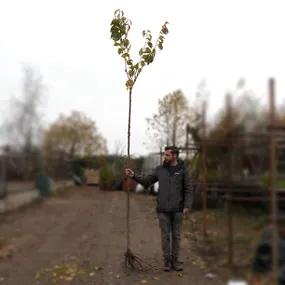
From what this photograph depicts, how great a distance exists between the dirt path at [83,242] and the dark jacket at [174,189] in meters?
0.69

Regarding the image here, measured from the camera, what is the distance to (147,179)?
750cm

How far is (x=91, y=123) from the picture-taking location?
10.5m

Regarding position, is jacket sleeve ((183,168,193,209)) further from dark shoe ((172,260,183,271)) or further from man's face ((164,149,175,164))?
dark shoe ((172,260,183,271))

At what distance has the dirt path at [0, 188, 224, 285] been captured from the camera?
24.7ft

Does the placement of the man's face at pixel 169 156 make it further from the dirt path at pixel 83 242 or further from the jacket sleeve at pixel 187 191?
the dirt path at pixel 83 242

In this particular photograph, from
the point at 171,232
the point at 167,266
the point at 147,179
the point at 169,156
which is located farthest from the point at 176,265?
the point at 169,156

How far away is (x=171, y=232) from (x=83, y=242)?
3006 mm

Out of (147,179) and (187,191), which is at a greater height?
(147,179)

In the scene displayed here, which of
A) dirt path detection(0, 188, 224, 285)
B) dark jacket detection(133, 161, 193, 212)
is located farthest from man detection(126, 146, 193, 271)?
dirt path detection(0, 188, 224, 285)

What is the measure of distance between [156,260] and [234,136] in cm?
346

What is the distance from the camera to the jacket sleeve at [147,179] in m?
7.45

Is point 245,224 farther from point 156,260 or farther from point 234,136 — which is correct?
point 156,260

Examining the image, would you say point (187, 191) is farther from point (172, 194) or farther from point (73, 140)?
point (73, 140)

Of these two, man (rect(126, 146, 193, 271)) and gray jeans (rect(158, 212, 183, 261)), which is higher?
man (rect(126, 146, 193, 271))
